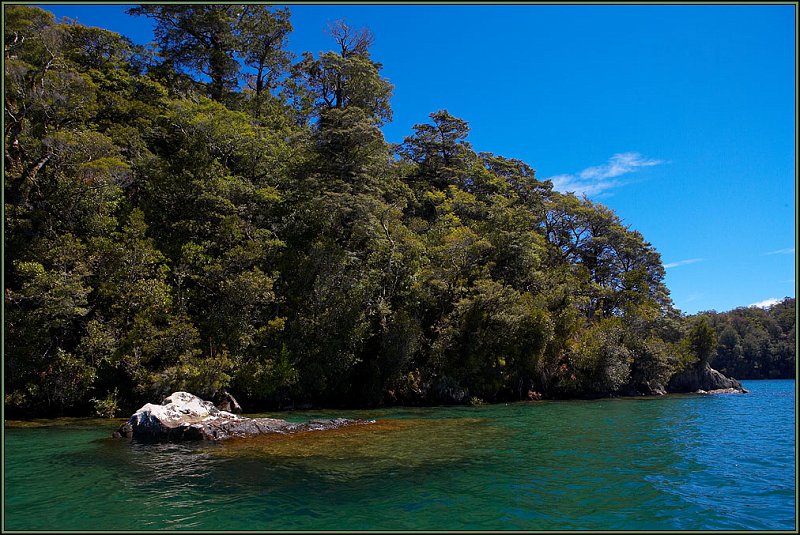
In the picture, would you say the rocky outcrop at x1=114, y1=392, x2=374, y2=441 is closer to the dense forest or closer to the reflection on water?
the reflection on water

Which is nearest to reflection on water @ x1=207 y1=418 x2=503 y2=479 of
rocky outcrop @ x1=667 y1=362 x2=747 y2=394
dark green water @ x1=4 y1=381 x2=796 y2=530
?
dark green water @ x1=4 y1=381 x2=796 y2=530

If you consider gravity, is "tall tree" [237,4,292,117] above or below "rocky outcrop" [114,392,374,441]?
above

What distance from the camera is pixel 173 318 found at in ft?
80.9

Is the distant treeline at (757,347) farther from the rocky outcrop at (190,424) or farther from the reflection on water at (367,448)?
the rocky outcrop at (190,424)

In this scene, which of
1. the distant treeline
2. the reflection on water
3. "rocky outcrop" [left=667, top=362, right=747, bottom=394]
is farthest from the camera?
the distant treeline

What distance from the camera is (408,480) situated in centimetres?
1155

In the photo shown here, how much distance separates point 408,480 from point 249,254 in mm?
18813

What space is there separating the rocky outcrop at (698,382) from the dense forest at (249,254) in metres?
6.44

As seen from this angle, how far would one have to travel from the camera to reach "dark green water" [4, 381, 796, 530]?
8.94 m

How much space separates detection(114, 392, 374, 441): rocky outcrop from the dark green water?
3.56ft

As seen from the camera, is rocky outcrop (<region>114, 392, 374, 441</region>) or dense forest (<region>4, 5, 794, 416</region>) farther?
dense forest (<region>4, 5, 794, 416</region>)

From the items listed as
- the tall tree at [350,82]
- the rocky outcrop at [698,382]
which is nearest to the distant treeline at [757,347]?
the rocky outcrop at [698,382]

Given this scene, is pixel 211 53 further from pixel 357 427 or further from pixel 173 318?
pixel 357 427

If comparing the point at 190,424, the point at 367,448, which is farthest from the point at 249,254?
the point at 367,448
